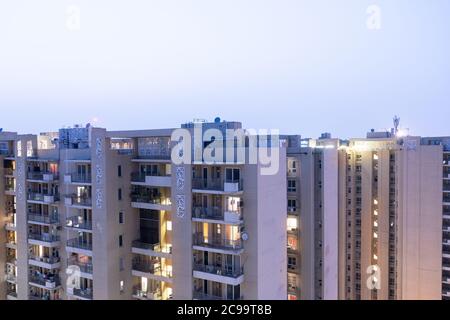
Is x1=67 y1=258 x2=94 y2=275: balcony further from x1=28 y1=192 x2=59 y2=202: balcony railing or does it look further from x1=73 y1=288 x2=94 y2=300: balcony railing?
x1=28 y1=192 x2=59 y2=202: balcony railing

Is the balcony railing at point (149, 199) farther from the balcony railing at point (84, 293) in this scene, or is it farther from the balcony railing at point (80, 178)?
the balcony railing at point (84, 293)

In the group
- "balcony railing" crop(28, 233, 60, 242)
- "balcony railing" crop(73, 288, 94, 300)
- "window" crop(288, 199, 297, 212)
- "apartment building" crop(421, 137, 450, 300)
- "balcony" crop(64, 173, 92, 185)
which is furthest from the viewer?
"apartment building" crop(421, 137, 450, 300)

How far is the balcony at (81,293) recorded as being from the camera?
948 centimetres

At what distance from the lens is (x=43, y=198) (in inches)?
430

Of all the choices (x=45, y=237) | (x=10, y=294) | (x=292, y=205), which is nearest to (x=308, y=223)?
(x=292, y=205)

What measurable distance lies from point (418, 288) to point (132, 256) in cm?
1325

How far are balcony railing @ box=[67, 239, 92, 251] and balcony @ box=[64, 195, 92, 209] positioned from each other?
Answer: 1024mm

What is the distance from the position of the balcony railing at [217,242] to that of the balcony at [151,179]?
1491 mm

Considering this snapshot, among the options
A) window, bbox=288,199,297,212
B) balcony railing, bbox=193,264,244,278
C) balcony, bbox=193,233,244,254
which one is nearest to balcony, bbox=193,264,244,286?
balcony railing, bbox=193,264,244,278

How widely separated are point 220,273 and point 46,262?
20.7 ft

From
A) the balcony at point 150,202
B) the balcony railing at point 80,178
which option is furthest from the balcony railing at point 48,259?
the balcony at point 150,202

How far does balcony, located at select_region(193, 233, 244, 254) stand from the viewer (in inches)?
298

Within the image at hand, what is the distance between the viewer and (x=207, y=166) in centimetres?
802

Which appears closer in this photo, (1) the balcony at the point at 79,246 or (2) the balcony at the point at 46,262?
(1) the balcony at the point at 79,246
